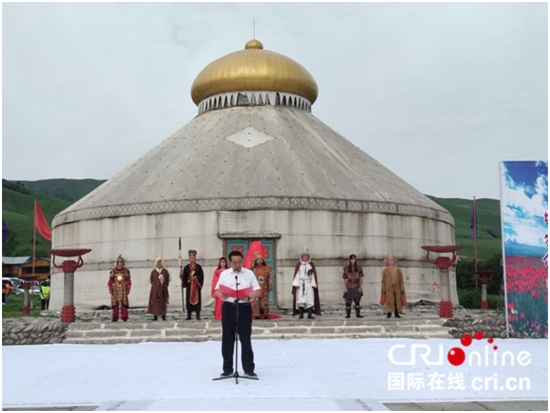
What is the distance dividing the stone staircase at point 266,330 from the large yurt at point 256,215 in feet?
15.0

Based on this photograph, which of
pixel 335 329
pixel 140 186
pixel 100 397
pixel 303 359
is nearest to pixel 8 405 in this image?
pixel 100 397

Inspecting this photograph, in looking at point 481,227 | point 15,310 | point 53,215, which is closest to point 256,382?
point 15,310

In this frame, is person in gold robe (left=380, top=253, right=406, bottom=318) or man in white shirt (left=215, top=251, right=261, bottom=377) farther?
person in gold robe (left=380, top=253, right=406, bottom=318)

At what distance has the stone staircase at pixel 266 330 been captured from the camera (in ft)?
40.7

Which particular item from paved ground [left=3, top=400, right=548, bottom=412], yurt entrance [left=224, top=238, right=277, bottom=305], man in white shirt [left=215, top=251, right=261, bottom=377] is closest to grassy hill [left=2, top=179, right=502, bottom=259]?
yurt entrance [left=224, top=238, right=277, bottom=305]

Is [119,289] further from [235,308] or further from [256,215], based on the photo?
[235,308]

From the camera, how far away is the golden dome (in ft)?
79.6

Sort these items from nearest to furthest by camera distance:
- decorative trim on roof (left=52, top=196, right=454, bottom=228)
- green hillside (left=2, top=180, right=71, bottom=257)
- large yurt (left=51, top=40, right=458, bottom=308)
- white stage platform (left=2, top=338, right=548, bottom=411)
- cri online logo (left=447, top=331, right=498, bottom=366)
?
white stage platform (left=2, top=338, right=548, bottom=411)
cri online logo (left=447, top=331, right=498, bottom=366)
large yurt (left=51, top=40, right=458, bottom=308)
decorative trim on roof (left=52, top=196, right=454, bottom=228)
green hillside (left=2, top=180, right=71, bottom=257)

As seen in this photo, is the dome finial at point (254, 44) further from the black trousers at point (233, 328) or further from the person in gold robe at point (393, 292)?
the black trousers at point (233, 328)

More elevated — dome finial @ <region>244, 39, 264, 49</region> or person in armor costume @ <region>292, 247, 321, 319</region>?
dome finial @ <region>244, 39, 264, 49</region>

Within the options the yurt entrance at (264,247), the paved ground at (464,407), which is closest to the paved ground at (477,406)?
the paved ground at (464,407)

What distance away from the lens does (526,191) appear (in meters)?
11.9

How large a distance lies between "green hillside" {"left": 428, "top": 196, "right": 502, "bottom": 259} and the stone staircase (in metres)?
73.6

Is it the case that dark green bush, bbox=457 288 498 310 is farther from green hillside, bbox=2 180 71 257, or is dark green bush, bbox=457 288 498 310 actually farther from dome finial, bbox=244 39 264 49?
green hillside, bbox=2 180 71 257
